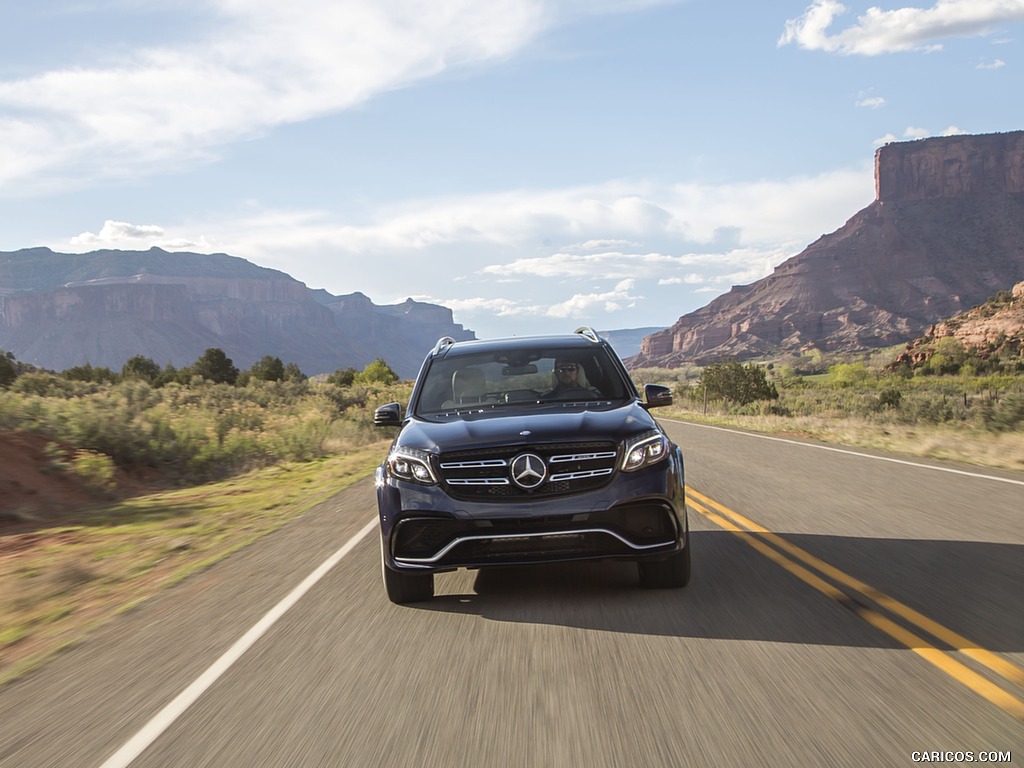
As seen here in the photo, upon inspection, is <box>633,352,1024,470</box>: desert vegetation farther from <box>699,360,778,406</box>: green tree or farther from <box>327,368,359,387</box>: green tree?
<box>327,368,359,387</box>: green tree

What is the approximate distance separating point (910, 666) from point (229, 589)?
5210 mm

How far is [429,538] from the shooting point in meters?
5.69

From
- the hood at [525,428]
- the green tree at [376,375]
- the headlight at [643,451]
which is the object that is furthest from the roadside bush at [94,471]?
the green tree at [376,375]

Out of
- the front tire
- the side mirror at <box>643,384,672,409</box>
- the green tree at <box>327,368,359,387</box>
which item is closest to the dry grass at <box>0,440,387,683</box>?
the front tire

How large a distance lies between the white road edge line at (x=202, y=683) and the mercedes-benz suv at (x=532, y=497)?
872 mm

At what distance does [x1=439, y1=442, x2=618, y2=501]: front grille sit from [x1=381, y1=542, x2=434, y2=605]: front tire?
2.57 feet

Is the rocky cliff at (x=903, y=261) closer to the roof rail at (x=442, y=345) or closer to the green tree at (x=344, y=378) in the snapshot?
the green tree at (x=344, y=378)

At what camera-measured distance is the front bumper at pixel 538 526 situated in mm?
5508

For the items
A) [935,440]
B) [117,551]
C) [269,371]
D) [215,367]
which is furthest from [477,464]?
[269,371]

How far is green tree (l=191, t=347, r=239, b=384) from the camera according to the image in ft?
247

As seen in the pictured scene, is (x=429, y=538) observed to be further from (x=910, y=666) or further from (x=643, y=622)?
(x=910, y=666)

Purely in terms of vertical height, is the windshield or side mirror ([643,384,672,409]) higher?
the windshield

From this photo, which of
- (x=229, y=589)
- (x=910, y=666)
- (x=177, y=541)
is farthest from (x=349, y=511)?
(x=910, y=666)

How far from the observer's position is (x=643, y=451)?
19.0 ft
